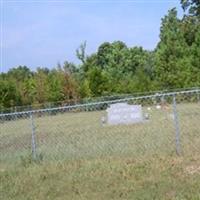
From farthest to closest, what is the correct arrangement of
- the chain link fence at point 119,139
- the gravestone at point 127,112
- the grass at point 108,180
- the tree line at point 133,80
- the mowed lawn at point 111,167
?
the tree line at point 133,80 → the gravestone at point 127,112 → the chain link fence at point 119,139 → the mowed lawn at point 111,167 → the grass at point 108,180

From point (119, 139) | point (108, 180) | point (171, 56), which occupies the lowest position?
point (108, 180)

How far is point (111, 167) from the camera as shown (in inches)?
365

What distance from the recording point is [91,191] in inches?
308

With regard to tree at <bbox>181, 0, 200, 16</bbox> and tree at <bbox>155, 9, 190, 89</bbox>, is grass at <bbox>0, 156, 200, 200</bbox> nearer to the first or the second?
tree at <bbox>181, 0, 200, 16</bbox>

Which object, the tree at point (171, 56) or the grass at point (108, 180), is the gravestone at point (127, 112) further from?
the tree at point (171, 56)

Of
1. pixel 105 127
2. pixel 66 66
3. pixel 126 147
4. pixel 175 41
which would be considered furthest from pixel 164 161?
pixel 66 66

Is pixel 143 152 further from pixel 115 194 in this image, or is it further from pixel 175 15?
pixel 175 15

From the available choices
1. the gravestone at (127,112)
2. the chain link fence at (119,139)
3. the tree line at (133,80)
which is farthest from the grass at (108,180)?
the tree line at (133,80)

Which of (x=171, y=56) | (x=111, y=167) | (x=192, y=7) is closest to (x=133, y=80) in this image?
(x=171, y=56)

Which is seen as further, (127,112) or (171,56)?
(171,56)

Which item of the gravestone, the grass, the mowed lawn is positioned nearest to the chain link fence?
the mowed lawn

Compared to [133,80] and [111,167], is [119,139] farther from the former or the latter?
[133,80]

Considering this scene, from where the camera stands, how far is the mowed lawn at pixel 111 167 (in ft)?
25.0

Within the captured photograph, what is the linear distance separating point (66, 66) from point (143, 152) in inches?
1717
